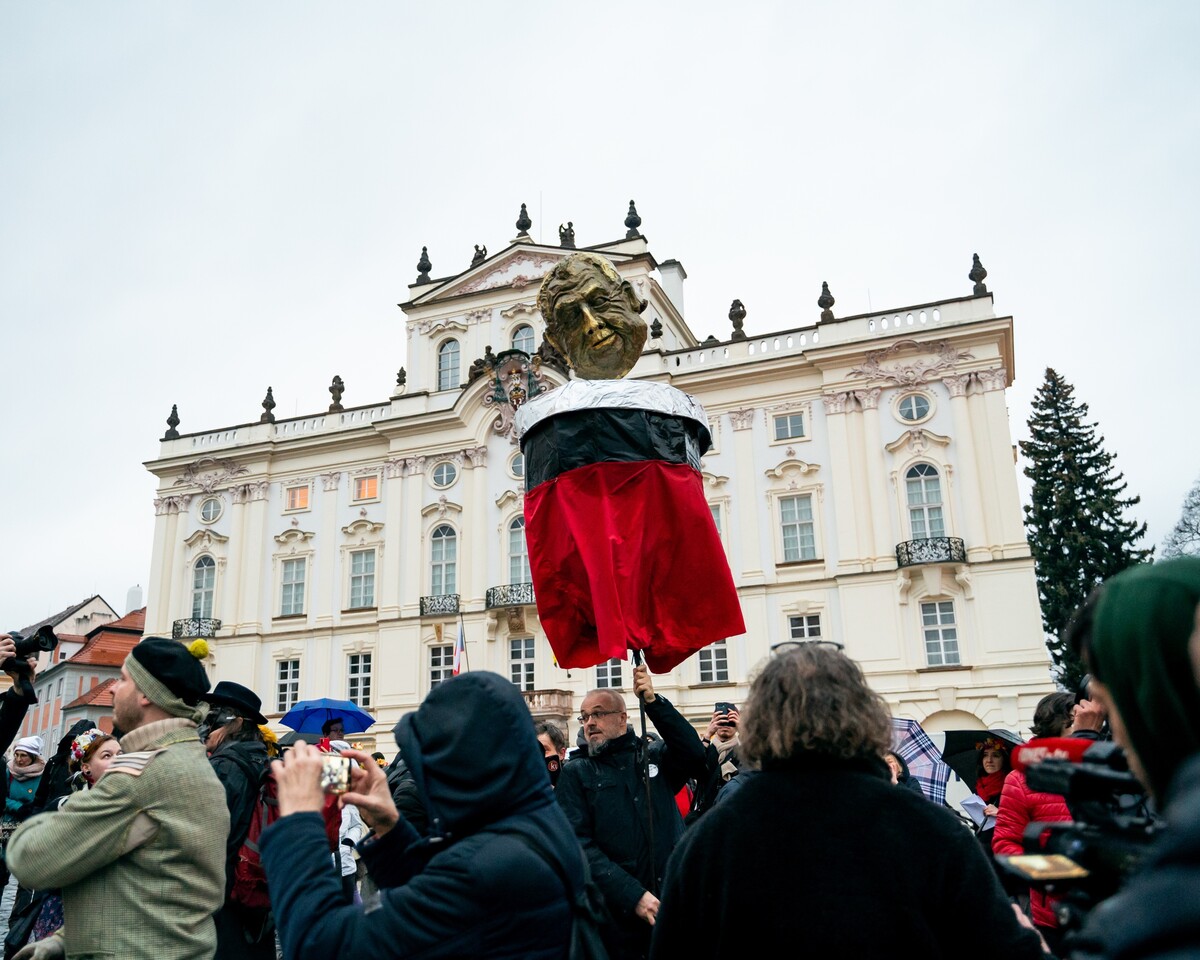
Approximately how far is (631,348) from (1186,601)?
14.8 feet

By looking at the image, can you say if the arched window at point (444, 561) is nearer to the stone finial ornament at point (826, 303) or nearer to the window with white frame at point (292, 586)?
the window with white frame at point (292, 586)

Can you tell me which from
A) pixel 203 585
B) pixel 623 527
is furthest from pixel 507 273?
pixel 623 527

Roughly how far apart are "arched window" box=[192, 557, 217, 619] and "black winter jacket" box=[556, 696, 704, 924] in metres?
→ 29.7

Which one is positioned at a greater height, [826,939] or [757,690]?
[757,690]

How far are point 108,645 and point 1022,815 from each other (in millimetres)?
51042

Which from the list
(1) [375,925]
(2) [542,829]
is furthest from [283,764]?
(2) [542,829]

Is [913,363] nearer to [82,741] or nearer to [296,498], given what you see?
[296,498]

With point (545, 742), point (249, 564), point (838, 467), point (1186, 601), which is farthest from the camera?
point (249, 564)

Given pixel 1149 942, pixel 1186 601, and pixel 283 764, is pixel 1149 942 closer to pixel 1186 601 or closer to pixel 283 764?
pixel 1186 601

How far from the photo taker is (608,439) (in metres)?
5.18

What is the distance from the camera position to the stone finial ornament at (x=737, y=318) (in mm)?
28312

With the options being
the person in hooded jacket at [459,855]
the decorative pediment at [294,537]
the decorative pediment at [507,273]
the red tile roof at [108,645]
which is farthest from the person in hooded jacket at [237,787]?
the red tile roof at [108,645]

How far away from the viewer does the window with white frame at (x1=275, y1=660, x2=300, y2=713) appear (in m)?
30.2

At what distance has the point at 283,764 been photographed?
2324mm
